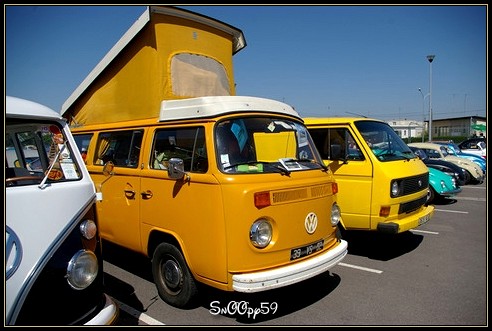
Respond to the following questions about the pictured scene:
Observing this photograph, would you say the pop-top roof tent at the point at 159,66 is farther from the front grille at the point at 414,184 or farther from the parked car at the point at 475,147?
the parked car at the point at 475,147

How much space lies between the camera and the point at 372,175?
5.71 m

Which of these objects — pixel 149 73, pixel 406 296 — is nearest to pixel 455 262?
pixel 406 296

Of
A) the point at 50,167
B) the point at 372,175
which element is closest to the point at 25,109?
the point at 50,167

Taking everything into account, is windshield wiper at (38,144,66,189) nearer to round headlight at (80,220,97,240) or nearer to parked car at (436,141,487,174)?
round headlight at (80,220,97,240)

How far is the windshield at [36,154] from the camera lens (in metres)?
2.80

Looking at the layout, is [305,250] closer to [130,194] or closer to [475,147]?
[130,194]

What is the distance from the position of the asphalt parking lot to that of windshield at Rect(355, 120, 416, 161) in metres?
1.66

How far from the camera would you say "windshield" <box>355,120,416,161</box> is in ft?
19.8

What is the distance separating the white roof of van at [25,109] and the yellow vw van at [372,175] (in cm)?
440

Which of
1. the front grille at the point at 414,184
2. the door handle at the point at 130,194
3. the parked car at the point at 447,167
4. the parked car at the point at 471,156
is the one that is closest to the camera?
the door handle at the point at 130,194

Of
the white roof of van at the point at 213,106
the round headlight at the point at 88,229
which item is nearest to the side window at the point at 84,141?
the white roof of van at the point at 213,106

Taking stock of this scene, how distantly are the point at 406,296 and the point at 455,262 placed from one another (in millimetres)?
1778

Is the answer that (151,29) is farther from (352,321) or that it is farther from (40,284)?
(352,321)

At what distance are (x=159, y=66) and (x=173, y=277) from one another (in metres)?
3.12
